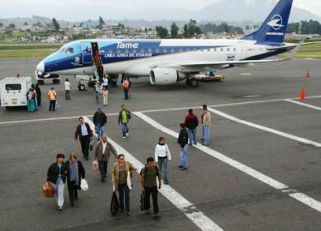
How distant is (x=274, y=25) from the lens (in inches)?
1420

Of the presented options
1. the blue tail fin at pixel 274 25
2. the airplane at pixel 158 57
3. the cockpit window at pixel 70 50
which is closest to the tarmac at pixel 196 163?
the airplane at pixel 158 57

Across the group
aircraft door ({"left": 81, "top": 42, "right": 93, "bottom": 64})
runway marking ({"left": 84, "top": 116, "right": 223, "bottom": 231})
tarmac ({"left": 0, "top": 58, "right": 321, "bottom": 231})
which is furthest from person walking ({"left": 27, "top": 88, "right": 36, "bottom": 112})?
runway marking ({"left": 84, "top": 116, "right": 223, "bottom": 231})

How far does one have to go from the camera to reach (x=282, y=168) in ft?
47.1

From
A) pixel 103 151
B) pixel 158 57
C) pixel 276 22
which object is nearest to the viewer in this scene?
pixel 103 151

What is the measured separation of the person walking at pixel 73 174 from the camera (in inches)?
445

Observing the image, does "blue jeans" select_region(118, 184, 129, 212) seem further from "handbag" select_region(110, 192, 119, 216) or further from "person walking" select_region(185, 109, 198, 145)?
"person walking" select_region(185, 109, 198, 145)

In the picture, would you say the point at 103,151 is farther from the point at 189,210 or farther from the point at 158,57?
the point at 158,57

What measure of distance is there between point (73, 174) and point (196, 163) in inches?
202

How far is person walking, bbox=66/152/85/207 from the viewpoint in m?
11.3

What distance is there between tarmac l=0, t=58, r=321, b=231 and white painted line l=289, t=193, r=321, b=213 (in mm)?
27

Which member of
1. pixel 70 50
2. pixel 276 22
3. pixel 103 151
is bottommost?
pixel 103 151

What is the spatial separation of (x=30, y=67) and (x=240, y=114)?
34.1 meters

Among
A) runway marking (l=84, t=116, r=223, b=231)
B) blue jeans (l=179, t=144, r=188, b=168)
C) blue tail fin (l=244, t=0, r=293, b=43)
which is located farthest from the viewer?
blue tail fin (l=244, t=0, r=293, b=43)

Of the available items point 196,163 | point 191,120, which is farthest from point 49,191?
point 191,120
